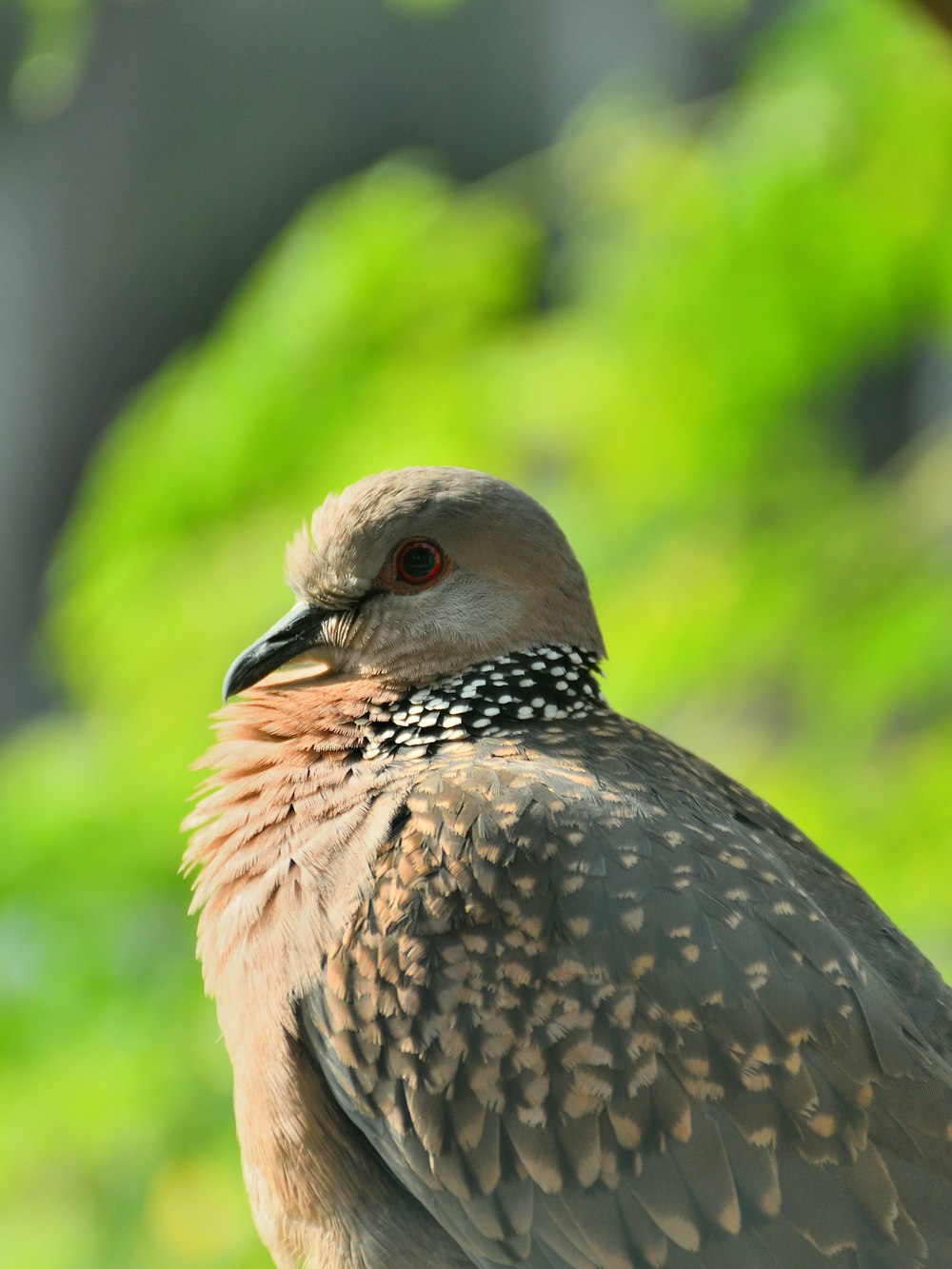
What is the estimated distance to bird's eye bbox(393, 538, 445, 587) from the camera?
2.57 m

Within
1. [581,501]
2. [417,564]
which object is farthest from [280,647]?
[581,501]

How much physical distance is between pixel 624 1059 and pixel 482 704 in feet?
1.98

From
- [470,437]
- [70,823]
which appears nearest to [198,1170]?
[70,823]

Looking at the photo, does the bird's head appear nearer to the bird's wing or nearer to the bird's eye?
the bird's eye

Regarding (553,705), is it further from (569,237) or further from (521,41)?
(521,41)

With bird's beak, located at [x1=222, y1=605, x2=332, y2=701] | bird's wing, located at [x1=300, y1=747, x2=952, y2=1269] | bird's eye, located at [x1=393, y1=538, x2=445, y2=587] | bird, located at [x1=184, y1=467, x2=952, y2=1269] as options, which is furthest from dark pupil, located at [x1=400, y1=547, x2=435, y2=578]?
bird's wing, located at [x1=300, y1=747, x2=952, y2=1269]

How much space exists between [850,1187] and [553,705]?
82 centimetres

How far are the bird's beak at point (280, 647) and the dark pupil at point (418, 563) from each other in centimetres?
15

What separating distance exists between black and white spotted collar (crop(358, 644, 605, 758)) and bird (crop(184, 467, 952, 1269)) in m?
0.04

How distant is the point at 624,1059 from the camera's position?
83.7 inches

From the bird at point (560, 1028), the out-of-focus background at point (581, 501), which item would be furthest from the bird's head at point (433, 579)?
the out-of-focus background at point (581, 501)

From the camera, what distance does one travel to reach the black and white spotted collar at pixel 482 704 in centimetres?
247

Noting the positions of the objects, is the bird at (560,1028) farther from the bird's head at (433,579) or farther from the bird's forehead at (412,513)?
the bird's forehead at (412,513)

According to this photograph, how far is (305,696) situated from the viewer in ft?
8.48
